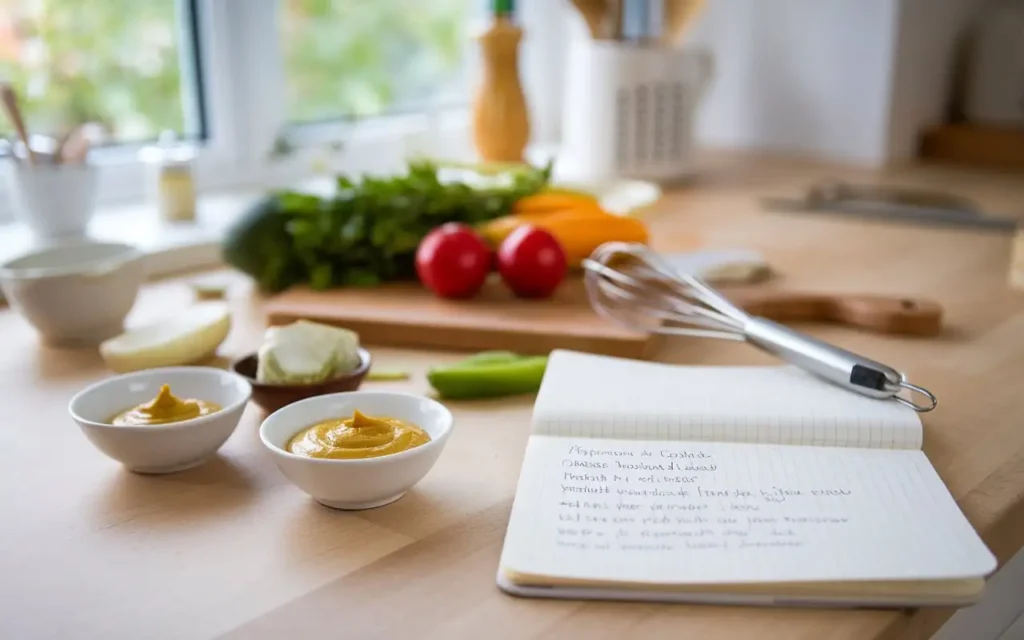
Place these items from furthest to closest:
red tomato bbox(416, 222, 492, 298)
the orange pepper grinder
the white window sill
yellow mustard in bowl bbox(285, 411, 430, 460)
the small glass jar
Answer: the orange pepper grinder → the small glass jar → the white window sill → red tomato bbox(416, 222, 492, 298) → yellow mustard in bowl bbox(285, 411, 430, 460)

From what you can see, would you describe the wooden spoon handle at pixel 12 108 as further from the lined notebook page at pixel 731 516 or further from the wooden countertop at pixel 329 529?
the lined notebook page at pixel 731 516

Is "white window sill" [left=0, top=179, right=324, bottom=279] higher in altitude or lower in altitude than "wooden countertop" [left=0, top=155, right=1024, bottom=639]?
higher

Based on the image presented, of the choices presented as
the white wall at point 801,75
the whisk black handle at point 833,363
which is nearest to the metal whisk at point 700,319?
the whisk black handle at point 833,363

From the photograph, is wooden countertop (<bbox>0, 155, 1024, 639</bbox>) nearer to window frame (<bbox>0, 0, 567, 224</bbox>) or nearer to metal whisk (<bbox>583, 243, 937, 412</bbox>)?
metal whisk (<bbox>583, 243, 937, 412</bbox>)

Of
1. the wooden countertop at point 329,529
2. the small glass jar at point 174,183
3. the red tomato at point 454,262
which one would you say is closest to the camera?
the wooden countertop at point 329,529

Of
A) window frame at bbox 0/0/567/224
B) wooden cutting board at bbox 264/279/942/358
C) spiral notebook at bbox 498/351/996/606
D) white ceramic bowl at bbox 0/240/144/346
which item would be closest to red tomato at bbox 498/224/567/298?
wooden cutting board at bbox 264/279/942/358

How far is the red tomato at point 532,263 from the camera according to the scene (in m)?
1.05

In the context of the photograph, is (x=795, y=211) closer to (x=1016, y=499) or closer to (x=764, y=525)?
(x=1016, y=499)

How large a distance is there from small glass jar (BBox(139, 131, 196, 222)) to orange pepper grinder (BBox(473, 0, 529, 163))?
0.51 meters

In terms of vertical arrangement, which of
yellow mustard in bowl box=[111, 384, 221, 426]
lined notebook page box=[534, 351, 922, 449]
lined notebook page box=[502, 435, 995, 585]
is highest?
yellow mustard in bowl box=[111, 384, 221, 426]

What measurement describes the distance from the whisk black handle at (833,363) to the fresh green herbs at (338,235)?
0.42 m

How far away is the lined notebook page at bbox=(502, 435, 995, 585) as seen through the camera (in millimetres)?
545

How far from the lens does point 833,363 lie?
0.78m

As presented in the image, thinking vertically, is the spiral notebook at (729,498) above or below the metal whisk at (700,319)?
below
